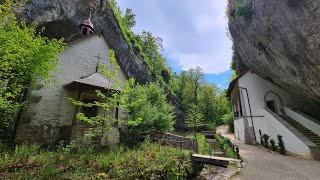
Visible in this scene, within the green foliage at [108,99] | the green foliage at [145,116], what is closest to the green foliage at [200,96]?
the green foliage at [145,116]

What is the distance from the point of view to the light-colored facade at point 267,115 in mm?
12828

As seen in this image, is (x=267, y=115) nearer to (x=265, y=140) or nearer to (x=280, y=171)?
(x=265, y=140)

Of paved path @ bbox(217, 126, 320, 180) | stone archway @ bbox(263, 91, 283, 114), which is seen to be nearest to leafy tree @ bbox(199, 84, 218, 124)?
stone archway @ bbox(263, 91, 283, 114)

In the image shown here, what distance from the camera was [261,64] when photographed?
13586 millimetres

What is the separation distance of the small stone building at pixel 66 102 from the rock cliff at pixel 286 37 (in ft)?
34.4

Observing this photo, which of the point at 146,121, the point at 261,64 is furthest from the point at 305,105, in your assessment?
the point at 146,121

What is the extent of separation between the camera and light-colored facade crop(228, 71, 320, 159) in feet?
42.1

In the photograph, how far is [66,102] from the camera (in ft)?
36.0

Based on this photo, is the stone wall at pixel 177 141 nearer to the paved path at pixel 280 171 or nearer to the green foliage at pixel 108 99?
the paved path at pixel 280 171

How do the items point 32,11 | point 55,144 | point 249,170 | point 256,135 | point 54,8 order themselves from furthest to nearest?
point 256,135, point 54,8, point 32,11, point 55,144, point 249,170

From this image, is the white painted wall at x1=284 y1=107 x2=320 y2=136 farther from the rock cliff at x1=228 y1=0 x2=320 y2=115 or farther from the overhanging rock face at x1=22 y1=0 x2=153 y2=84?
the overhanging rock face at x1=22 y1=0 x2=153 y2=84

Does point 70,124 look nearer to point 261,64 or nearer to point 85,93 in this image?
point 85,93

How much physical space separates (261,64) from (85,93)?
1325cm

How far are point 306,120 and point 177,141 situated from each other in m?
10.8
